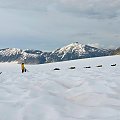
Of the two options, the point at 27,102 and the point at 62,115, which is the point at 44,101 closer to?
the point at 27,102

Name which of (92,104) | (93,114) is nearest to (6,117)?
(93,114)

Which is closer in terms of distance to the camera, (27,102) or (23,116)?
(23,116)

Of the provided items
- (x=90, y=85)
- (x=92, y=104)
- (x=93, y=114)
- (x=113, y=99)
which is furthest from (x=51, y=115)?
(x=90, y=85)

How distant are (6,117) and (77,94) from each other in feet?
6.78

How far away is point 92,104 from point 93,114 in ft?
2.65

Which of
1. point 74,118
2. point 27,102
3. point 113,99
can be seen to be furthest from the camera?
point 113,99

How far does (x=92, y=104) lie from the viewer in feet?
14.9

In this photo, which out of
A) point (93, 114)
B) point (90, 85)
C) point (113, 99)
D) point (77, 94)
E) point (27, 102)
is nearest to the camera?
point (93, 114)

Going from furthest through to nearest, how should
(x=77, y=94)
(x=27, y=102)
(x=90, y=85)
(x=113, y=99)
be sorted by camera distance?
(x=90, y=85), (x=77, y=94), (x=113, y=99), (x=27, y=102)

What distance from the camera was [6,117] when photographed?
142 inches

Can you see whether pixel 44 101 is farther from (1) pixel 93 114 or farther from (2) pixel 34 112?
(1) pixel 93 114

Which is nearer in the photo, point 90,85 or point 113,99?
point 113,99

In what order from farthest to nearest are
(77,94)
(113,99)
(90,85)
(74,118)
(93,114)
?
1. (90,85)
2. (77,94)
3. (113,99)
4. (93,114)
5. (74,118)

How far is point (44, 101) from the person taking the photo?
175 inches
